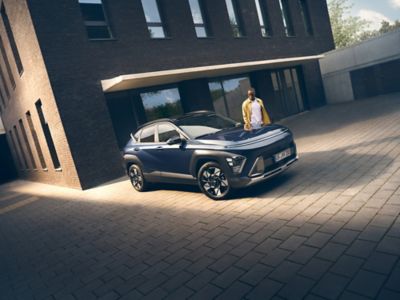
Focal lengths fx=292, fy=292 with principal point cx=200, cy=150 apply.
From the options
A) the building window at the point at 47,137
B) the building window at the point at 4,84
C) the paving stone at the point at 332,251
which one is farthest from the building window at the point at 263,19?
the paving stone at the point at 332,251

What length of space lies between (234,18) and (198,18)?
2580mm

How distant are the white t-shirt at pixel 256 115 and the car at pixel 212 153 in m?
1.15

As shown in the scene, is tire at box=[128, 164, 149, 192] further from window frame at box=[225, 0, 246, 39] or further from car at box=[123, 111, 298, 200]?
window frame at box=[225, 0, 246, 39]

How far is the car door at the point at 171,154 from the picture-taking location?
6.10 metres

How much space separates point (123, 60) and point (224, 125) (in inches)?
246

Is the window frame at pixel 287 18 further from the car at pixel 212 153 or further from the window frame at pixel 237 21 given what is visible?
the car at pixel 212 153

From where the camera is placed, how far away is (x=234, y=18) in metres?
15.5

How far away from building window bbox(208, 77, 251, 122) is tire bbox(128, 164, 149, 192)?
276 inches

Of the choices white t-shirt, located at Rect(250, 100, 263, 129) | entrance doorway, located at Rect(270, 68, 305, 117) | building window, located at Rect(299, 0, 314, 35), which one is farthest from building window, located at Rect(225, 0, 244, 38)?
white t-shirt, located at Rect(250, 100, 263, 129)

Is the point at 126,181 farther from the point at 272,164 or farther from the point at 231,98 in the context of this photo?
the point at 231,98

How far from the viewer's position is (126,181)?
32.4ft

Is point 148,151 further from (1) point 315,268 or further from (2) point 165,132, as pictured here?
(1) point 315,268

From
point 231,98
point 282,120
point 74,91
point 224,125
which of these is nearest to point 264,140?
point 224,125

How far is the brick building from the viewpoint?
32.2 ft
